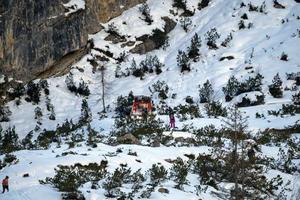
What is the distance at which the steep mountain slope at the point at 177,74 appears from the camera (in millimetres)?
25469

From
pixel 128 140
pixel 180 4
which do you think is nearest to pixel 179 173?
pixel 128 140

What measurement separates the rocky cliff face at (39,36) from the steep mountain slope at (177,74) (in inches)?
76.3

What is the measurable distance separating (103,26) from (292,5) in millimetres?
23267

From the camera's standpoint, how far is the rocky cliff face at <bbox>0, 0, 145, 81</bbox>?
2263 inches

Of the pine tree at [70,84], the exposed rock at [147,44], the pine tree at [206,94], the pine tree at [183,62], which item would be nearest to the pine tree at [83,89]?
the pine tree at [70,84]

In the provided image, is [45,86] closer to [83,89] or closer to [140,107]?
[83,89]

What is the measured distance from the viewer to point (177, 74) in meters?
53.8

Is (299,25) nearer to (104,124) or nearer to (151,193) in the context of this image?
(104,124)

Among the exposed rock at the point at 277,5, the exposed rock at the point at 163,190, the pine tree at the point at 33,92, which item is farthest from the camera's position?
the exposed rock at the point at 277,5

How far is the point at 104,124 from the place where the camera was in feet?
123

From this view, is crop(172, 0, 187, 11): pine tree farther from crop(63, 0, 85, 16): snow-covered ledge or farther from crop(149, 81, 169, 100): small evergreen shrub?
crop(149, 81, 169, 100): small evergreen shrub

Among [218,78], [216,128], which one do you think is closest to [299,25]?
[218,78]

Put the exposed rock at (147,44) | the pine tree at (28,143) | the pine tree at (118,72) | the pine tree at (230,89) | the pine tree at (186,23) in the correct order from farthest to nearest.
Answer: the pine tree at (186,23)
the exposed rock at (147,44)
the pine tree at (118,72)
the pine tree at (230,89)
the pine tree at (28,143)

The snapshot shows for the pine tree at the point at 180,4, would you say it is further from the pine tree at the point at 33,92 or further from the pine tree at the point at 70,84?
the pine tree at the point at 33,92
